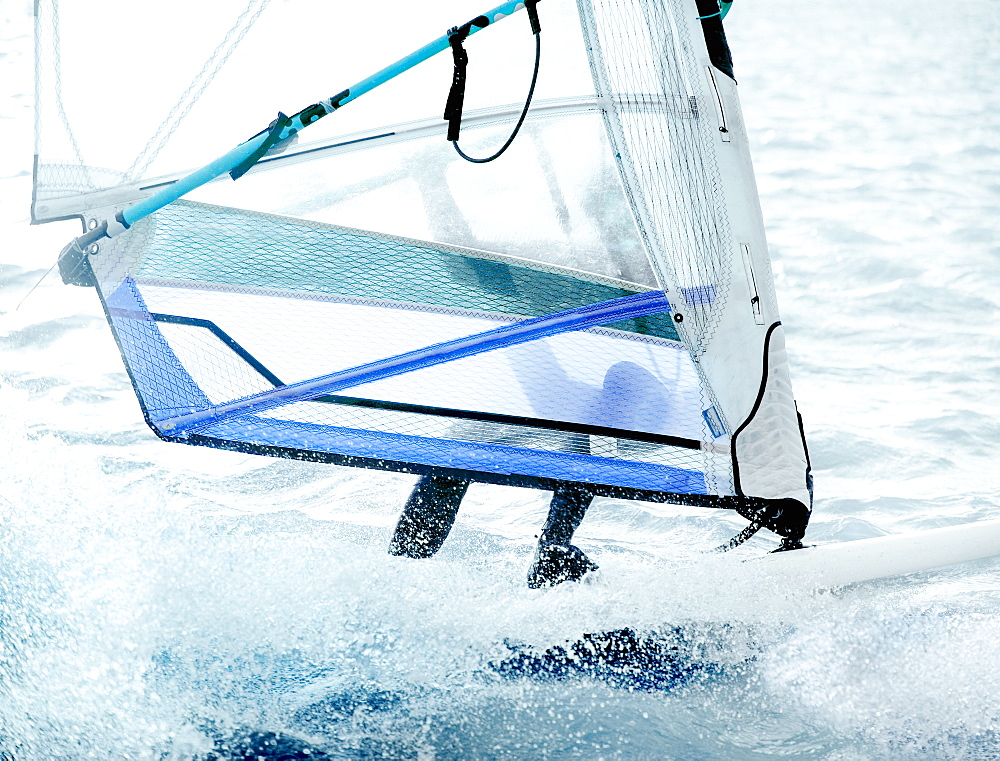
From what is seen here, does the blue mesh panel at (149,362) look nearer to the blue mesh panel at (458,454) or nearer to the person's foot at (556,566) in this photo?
the blue mesh panel at (458,454)

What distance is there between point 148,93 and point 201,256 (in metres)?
0.40

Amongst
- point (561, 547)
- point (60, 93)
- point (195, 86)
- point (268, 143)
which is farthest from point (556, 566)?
point (60, 93)

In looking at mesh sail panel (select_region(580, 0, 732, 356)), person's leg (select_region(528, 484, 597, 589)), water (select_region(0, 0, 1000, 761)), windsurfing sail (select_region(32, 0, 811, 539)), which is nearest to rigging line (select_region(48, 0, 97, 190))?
windsurfing sail (select_region(32, 0, 811, 539))

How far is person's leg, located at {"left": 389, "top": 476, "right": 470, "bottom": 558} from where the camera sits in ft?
7.45

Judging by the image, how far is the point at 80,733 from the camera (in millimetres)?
1766

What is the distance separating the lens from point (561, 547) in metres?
2.25

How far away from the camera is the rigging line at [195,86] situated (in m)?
2.52

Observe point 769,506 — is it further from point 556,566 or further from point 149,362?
point 149,362

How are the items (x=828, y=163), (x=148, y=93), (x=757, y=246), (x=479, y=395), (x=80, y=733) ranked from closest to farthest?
(x=80, y=733) → (x=757, y=246) → (x=479, y=395) → (x=148, y=93) → (x=828, y=163)

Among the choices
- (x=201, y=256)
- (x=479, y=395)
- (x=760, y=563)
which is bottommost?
(x=760, y=563)

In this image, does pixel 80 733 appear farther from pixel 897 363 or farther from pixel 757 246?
pixel 897 363

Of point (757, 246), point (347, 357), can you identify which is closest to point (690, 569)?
point (757, 246)

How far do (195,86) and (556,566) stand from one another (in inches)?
56.2

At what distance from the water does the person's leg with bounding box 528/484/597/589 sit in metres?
0.06
